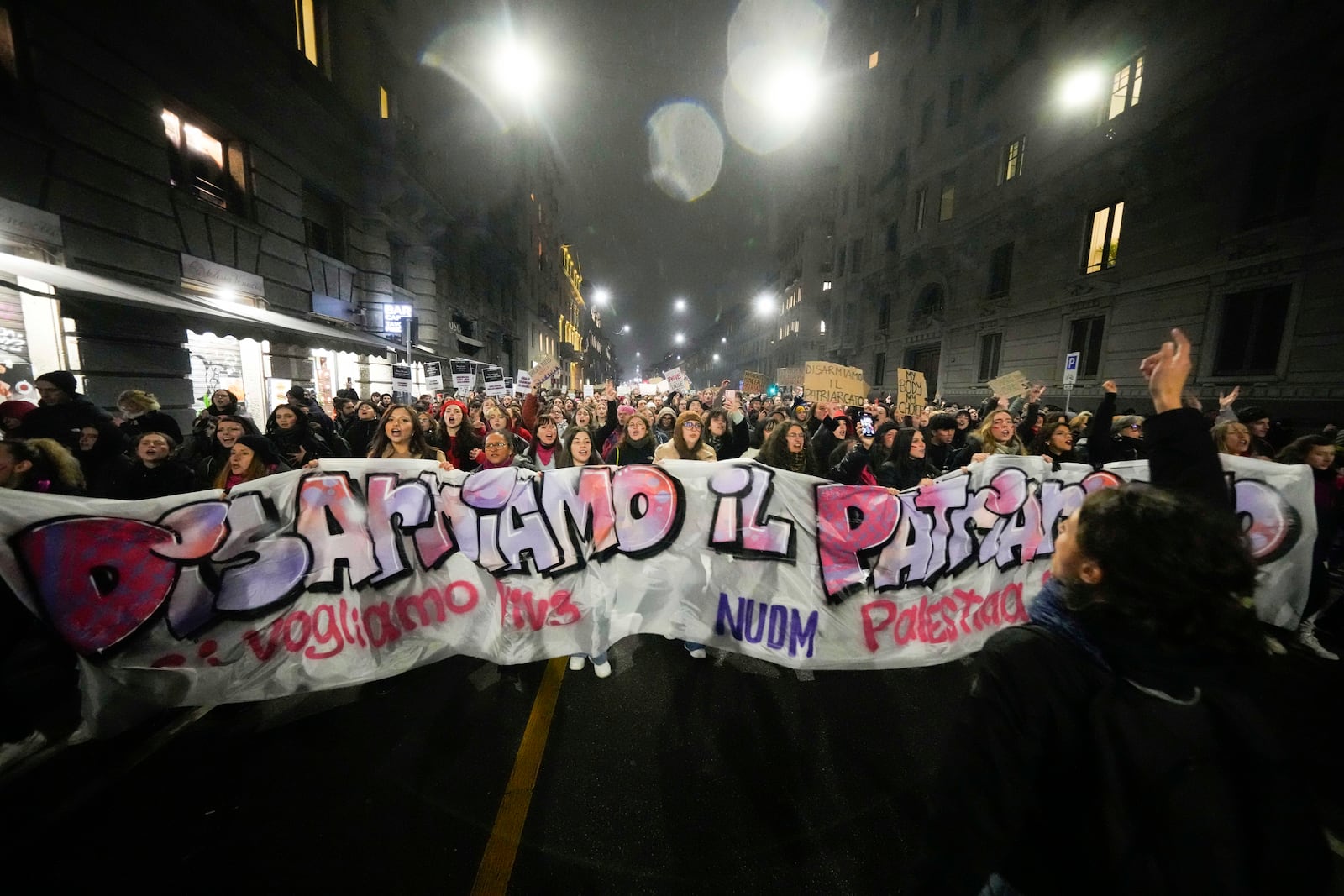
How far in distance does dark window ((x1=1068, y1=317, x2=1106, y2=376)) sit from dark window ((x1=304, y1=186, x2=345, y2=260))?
76.3 feet

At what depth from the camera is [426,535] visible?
3.71m

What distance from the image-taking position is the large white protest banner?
3.28 metres

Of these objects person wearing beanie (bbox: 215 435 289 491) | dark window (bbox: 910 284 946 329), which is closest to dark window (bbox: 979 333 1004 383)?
dark window (bbox: 910 284 946 329)

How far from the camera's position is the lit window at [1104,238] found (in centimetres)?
1538

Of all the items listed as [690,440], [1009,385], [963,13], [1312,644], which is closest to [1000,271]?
[1009,385]

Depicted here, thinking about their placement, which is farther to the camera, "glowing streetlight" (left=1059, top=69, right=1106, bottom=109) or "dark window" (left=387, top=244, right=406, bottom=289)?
"dark window" (left=387, top=244, right=406, bottom=289)

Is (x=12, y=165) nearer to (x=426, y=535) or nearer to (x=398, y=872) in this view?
(x=426, y=535)

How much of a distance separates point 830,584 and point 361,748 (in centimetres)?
318

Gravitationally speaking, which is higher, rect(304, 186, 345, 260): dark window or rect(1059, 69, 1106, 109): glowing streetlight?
rect(1059, 69, 1106, 109): glowing streetlight

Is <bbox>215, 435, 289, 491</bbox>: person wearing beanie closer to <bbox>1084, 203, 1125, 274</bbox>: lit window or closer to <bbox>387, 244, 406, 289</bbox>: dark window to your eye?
<bbox>387, 244, 406, 289</bbox>: dark window

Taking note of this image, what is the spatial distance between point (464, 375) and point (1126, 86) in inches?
839

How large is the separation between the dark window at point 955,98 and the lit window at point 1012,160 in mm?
5043

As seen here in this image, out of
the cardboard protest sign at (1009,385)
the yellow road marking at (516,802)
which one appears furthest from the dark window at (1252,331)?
the yellow road marking at (516,802)

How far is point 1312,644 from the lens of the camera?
4332 millimetres
